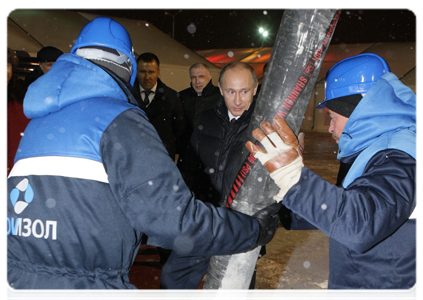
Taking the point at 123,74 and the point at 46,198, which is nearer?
the point at 46,198

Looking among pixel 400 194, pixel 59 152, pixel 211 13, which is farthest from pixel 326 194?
pixel 211 13

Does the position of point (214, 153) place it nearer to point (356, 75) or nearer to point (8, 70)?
point (356, 75)

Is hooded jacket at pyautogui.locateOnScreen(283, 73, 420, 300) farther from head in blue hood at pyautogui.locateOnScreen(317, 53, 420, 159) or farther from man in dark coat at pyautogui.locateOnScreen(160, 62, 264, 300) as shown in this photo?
man in dark coat at pyautogui.locateOnScreen(160, 62, 264, 300)

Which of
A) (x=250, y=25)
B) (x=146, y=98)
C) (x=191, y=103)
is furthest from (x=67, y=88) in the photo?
(x=250, y=25)

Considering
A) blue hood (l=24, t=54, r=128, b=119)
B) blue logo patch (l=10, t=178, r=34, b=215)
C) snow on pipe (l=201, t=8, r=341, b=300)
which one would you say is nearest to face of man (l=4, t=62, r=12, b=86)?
blue hood (l=24, t=54, r=128, b=119)

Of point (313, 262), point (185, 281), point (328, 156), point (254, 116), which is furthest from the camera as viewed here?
point (328, 156)

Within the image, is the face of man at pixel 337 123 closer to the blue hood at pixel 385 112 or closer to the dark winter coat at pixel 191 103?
the blue hood at pixel 385 112

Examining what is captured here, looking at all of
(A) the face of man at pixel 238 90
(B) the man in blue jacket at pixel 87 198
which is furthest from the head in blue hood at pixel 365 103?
(A) the face of man at pixel 238 90

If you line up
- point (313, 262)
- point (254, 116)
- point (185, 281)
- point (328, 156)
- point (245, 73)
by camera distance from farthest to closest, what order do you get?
point (328, 156) < point (313, 262) < point (245, 73) < point (185, 281) < point (254, 116)

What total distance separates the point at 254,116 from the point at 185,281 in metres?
1.63

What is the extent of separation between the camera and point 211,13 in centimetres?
4247

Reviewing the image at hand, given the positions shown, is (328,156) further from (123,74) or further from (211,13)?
(211,13)

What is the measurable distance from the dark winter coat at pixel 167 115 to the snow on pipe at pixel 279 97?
8.78ft

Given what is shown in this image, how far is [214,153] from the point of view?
2.85m
